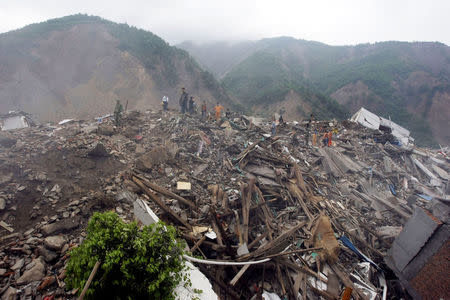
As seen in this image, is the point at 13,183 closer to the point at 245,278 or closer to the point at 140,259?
the point at 140,259

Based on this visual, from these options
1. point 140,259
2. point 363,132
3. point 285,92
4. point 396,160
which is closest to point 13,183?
point 140,259

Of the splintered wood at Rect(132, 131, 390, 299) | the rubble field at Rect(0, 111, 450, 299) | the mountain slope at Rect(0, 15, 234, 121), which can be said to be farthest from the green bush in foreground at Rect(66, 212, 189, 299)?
the mountain slope at Rect(0, 15, 234, 121)

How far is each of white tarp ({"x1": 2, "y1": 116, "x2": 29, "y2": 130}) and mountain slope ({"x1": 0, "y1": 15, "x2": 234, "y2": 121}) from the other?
7.33 m

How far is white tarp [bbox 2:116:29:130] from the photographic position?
1173cm

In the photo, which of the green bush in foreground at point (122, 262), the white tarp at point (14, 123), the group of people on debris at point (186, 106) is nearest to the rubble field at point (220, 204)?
the green bush in foreground at point (122, 262)

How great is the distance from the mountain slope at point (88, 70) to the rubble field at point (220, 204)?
13.0m

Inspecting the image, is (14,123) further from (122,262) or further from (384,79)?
(384,79)

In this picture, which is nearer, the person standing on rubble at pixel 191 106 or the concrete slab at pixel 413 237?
the concrete slab at pixel 413 237

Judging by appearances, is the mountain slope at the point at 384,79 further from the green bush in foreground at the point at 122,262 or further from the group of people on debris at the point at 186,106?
the green bush in foreground at the point at 122,262

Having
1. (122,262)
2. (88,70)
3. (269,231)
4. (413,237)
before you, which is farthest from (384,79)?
(122,262)

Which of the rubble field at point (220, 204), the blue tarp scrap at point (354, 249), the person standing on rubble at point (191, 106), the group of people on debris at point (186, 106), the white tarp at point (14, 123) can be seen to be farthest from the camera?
the person standing on rubble at point (191, 106)

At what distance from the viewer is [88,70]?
25234 millimetres

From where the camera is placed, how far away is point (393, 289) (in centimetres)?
506

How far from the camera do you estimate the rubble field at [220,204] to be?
170 inches
